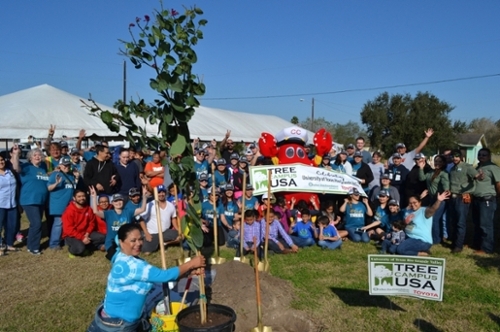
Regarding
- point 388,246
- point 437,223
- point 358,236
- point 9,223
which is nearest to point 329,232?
point 358,236

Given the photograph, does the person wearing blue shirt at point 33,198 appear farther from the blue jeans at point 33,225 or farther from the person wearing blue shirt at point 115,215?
the person wearing blue shirt at point 115,215

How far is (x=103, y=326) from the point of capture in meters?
3.74

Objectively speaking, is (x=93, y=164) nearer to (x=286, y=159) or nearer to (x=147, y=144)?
(x=286, y=159)

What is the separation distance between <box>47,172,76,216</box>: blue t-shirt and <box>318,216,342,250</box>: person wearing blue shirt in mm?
4827

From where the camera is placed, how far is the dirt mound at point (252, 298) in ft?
17.0

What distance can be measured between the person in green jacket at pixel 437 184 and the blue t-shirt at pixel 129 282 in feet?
21.1

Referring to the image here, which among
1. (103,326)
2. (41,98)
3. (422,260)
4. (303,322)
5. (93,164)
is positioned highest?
(41,98)

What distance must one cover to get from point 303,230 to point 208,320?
4683 mm

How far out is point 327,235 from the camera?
28.3 feet

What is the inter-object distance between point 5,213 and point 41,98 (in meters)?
17.3

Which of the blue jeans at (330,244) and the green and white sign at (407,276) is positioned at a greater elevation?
the green and white sign at (407,276)

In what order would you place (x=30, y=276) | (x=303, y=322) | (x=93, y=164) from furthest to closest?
1. (x=93, y=164)
2. (x=30, y=276)
3. (x=303, y=322)

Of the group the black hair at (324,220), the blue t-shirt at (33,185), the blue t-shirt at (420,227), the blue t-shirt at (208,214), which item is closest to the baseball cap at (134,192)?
the blue t-shirt at (208,214)

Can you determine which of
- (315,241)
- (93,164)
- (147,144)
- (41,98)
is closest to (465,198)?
(315,241)
